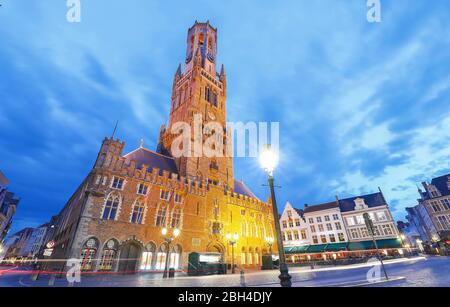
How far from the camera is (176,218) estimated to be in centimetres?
2523

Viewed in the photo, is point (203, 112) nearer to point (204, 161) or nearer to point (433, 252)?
point (204, 161)

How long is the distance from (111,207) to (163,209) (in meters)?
5.71

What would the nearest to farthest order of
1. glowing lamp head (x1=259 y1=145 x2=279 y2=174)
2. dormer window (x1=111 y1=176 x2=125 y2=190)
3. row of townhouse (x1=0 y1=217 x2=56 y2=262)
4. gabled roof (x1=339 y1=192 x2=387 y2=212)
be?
glowing lamp head (x1=259 y1=145 x2=279 y2=174) < dormer window (x1=111 y1=176 x2=125 y2=190) < gabled roof (x1=339 y1=192 x2=387 y2=212) < row of townhouse (x1=0 y1=217 x2=56 y2=262)

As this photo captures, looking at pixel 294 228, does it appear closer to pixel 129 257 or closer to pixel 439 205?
pixel 439 205

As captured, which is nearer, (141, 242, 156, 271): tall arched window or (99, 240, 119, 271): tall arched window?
(99, 240, 119, 271): tall arched window

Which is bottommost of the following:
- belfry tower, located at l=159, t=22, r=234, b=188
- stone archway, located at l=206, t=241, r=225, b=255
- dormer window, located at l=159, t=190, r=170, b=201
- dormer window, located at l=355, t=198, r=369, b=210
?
stone archway, located at l=206, t=241, r=225, b=255

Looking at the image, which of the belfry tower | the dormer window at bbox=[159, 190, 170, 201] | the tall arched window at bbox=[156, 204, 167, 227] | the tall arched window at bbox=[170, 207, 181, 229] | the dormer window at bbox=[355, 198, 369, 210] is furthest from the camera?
the dormer window at bbox=[355, 198, 369, 210]

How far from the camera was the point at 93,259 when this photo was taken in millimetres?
18422

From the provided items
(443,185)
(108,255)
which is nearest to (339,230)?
(443,185)

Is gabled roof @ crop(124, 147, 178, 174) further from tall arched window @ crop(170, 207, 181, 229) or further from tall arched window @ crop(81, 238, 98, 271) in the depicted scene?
tall arched window @ crop(81, 238, 98, 271)

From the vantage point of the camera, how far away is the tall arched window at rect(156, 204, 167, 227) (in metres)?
23.6

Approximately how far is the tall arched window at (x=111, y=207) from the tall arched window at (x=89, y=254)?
234 cm

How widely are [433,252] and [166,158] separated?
54.5m

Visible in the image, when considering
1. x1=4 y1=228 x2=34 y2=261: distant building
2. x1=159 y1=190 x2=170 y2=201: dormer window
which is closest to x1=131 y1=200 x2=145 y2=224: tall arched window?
x1=159 y1=190 x2=170 y2=201: dormer window
